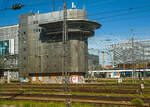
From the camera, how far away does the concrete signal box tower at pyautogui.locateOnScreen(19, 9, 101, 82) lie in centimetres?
5572

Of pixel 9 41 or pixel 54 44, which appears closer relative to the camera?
pixel 54 44

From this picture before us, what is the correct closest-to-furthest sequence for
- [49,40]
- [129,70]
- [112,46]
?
[49,40]
[129,70]
[112,46]

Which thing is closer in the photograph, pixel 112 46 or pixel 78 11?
pixel 78 11

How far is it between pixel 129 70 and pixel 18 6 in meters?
82.3

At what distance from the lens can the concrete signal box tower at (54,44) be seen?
183 feet

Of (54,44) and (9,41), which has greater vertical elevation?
(9,41)

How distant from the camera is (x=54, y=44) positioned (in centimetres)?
5862

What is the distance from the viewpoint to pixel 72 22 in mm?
54719

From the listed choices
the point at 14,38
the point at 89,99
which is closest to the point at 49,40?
the point at 14,38

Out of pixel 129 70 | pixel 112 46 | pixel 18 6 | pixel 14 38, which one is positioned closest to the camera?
pixel 18 6

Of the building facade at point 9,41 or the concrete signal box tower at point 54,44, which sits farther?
the building facade at point 9,41

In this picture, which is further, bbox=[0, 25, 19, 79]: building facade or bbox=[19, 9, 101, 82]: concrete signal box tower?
bbox=[0, 25, 19, 79]: building facade

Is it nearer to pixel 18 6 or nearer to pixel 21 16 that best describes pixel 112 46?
pixel 21 16

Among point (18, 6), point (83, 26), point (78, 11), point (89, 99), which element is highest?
point (78, 11)
